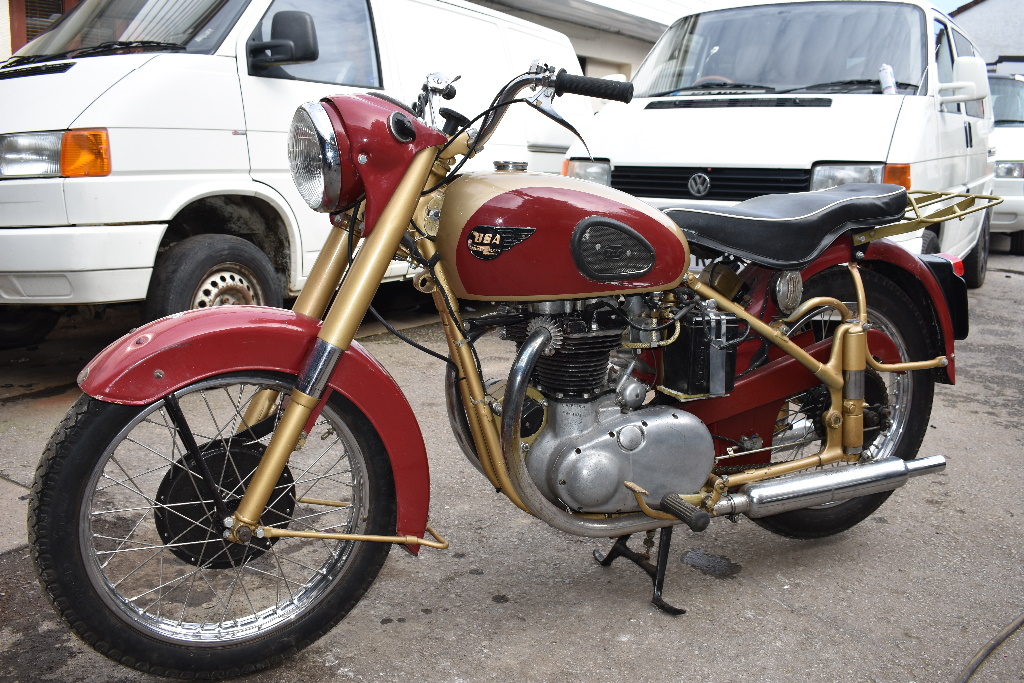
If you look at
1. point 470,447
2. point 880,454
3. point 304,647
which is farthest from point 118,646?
point 880,454

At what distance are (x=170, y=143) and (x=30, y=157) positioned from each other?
628 mm

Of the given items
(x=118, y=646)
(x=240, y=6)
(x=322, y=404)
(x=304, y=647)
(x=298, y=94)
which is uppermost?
(x=240, y=6)

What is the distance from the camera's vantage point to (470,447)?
2.62 m

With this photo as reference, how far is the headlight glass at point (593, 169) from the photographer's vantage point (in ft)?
18.4

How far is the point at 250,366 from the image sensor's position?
217cm

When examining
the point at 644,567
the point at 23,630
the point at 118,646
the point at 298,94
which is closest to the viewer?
the point at 118,646

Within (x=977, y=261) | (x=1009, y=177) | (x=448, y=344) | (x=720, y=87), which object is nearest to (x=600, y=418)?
(x=448, y=344)

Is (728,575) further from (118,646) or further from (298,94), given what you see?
(298,94)

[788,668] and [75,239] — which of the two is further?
[75,239]

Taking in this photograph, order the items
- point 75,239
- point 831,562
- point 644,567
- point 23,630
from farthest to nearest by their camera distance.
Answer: point 75,239
point 831,562
point 644,567
point 23,630

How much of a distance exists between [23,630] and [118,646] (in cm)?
62

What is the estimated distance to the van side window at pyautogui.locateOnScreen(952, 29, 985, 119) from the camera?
6898 mm

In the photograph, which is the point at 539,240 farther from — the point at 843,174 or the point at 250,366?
the point at 843,174

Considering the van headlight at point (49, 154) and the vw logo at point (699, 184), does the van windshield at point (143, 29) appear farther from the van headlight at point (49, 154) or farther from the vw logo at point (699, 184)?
the vw logo at point (699, 184)
